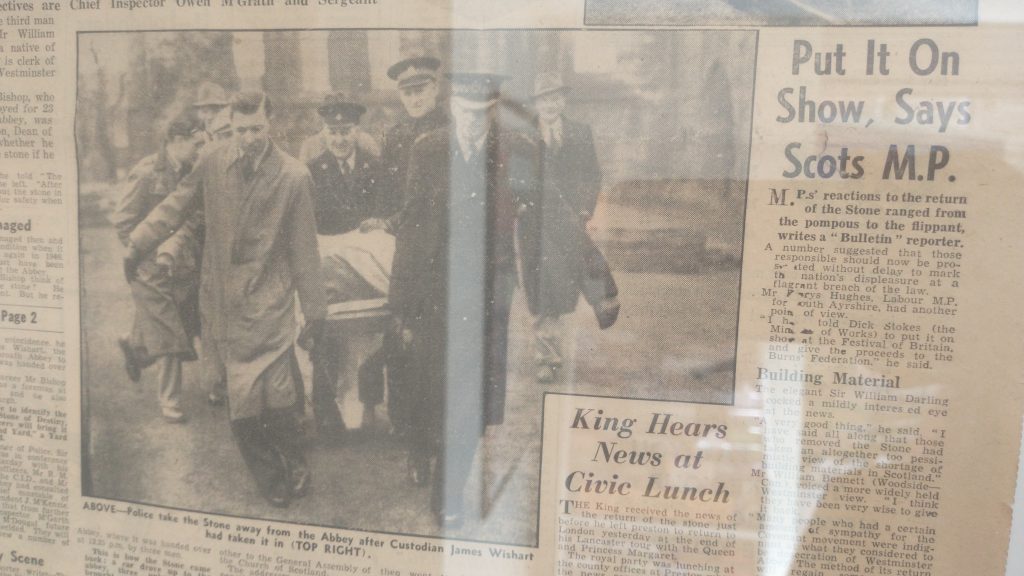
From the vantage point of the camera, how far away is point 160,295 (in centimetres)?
77

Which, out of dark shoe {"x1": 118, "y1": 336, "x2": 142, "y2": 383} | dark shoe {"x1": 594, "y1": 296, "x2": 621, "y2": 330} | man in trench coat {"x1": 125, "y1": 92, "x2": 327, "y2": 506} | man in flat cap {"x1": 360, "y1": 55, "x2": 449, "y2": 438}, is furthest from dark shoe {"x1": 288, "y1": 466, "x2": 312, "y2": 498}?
dark shoe {"x1": 594, "y1": 296, "x2": 621, "y2": 330}

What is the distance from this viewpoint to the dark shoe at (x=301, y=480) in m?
0.74

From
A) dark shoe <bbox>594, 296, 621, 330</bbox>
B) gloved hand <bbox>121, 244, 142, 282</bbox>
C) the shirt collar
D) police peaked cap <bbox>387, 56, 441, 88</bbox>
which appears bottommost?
dark shoe <bbox>594, 296, 621, 330</bbox>

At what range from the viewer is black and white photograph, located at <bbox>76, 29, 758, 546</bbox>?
671 millimetres

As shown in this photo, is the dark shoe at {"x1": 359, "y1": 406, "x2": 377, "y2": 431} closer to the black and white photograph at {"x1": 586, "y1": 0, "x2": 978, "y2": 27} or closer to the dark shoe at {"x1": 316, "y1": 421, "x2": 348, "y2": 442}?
the dark shoe at {"x1": 316, "y1": 421, "x2": 348, "y2": 442}

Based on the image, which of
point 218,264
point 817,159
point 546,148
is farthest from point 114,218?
point 817,159

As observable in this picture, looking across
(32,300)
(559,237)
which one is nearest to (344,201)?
(559,237)

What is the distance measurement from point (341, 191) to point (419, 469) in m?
0.29

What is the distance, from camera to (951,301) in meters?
0.63

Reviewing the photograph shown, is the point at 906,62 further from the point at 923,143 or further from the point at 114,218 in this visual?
the point at 114,218

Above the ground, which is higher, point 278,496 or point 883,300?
point 883,300

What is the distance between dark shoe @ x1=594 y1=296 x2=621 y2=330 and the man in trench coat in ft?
0.93

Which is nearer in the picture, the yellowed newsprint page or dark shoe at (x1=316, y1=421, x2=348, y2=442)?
the yellowed newsprint page

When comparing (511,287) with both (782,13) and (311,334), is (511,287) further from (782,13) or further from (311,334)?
(782,13)
